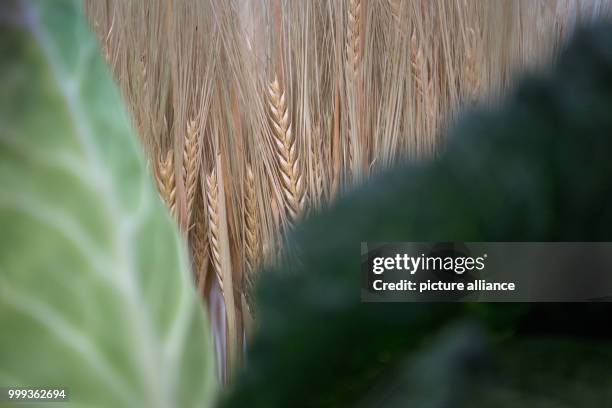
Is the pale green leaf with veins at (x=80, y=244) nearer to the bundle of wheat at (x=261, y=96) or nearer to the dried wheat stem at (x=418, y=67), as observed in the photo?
the bundle of wheat at (x=261, y=96)

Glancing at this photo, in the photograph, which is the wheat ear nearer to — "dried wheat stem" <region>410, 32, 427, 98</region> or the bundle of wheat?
the bundle of wheat

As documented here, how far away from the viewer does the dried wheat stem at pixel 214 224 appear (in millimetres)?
729

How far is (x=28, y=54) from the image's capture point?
0.48 meters

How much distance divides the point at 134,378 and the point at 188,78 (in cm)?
37

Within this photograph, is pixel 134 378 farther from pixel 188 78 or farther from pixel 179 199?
pixel 188 78

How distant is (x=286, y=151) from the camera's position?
2.35 feet

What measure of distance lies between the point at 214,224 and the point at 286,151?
5.2 inches

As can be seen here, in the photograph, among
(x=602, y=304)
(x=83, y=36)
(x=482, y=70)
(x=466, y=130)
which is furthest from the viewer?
(x=482, y=70)

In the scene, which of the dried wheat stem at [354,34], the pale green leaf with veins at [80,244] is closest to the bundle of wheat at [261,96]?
the dried wheat stem at [354,34]

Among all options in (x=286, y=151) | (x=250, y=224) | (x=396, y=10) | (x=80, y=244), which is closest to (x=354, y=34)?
(x=396, y=10)

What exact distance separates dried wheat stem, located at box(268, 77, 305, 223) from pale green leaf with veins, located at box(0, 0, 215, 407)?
0.18 metres

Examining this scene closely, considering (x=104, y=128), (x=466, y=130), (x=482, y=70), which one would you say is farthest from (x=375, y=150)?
(x=466, y=130)

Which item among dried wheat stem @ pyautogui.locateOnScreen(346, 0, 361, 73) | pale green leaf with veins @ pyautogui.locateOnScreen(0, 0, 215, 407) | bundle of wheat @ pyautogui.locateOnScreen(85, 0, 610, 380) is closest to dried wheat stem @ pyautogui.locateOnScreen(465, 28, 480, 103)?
bundle of wheat @ pyautogui.locateOnScreen(85, 0, 610, 380)

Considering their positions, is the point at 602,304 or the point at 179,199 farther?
the point at 179,199
